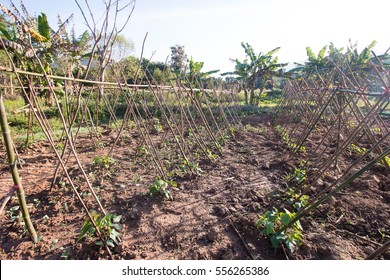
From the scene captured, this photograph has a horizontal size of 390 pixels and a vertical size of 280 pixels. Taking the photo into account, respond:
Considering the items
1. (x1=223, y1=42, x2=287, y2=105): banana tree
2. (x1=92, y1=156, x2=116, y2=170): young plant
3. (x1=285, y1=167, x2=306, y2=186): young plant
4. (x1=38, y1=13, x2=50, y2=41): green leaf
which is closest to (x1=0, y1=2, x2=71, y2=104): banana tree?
(x1=38, y1=13, x2=50, y2=41): green leaf

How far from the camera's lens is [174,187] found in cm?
332

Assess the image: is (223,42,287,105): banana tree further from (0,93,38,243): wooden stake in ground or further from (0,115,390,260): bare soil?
(0,93,38,243): wooden stake in ground

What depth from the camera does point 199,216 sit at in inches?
104

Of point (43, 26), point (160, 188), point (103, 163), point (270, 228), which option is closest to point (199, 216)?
point (160, 188)

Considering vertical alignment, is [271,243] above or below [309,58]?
below

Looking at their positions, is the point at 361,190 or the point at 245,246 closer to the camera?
the point at 245,246

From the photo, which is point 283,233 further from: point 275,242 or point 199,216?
point 199,216

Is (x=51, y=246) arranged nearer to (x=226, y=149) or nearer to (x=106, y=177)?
(x=106, y=177)

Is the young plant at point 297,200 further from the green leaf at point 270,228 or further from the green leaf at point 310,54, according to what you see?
the green leaf at point 310,54

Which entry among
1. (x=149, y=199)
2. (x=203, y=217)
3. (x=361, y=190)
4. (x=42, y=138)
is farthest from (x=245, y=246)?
(x=42, y=138)

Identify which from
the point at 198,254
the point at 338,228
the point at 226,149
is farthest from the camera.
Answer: the point at 226,149

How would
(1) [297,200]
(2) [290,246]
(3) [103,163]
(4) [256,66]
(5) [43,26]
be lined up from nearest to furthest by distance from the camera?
(2) [290,246], (1) [297,200], (3) [103,163], (5) [43,26], (4) [256,66]

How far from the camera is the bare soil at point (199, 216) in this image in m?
2.11

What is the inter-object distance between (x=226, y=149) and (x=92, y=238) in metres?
3.57
